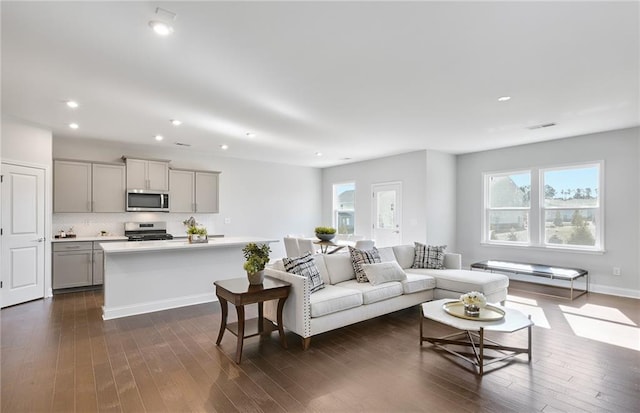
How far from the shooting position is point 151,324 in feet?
13.1

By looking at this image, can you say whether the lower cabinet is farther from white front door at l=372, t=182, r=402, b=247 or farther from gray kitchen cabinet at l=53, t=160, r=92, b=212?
white front door at l=372, t=182, r=402, b=247

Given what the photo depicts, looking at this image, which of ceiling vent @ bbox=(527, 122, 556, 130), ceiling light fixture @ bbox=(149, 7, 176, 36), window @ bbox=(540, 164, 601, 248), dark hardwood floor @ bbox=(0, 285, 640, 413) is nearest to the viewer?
ceiling light fixture @ bbox=(149, 7, 176, 36)

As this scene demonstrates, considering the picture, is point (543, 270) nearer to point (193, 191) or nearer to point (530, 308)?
point (530, 308)

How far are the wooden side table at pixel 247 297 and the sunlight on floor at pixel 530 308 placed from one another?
9.98ft

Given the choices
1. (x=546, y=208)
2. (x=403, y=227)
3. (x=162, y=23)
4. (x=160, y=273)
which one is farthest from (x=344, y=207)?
(x=162, y=23)

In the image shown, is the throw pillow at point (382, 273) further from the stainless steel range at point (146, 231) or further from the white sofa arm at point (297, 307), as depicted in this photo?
the stainless steel range at point (146, 231)

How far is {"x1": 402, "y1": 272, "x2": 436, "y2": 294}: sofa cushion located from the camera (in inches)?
168

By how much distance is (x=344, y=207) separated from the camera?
9062 millimetres

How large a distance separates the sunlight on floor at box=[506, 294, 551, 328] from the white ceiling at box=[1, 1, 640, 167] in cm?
262

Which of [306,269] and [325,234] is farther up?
[325,234]

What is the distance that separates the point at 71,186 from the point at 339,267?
4865 millimetres

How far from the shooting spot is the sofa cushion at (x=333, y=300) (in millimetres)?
3371

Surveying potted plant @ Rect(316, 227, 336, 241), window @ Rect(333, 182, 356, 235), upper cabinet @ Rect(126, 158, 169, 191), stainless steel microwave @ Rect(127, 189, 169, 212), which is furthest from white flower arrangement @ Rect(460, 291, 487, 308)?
upper cabinet @ Rect(126, 158, 169, 191)

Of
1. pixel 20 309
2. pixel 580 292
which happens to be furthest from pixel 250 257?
pixel 580 292
